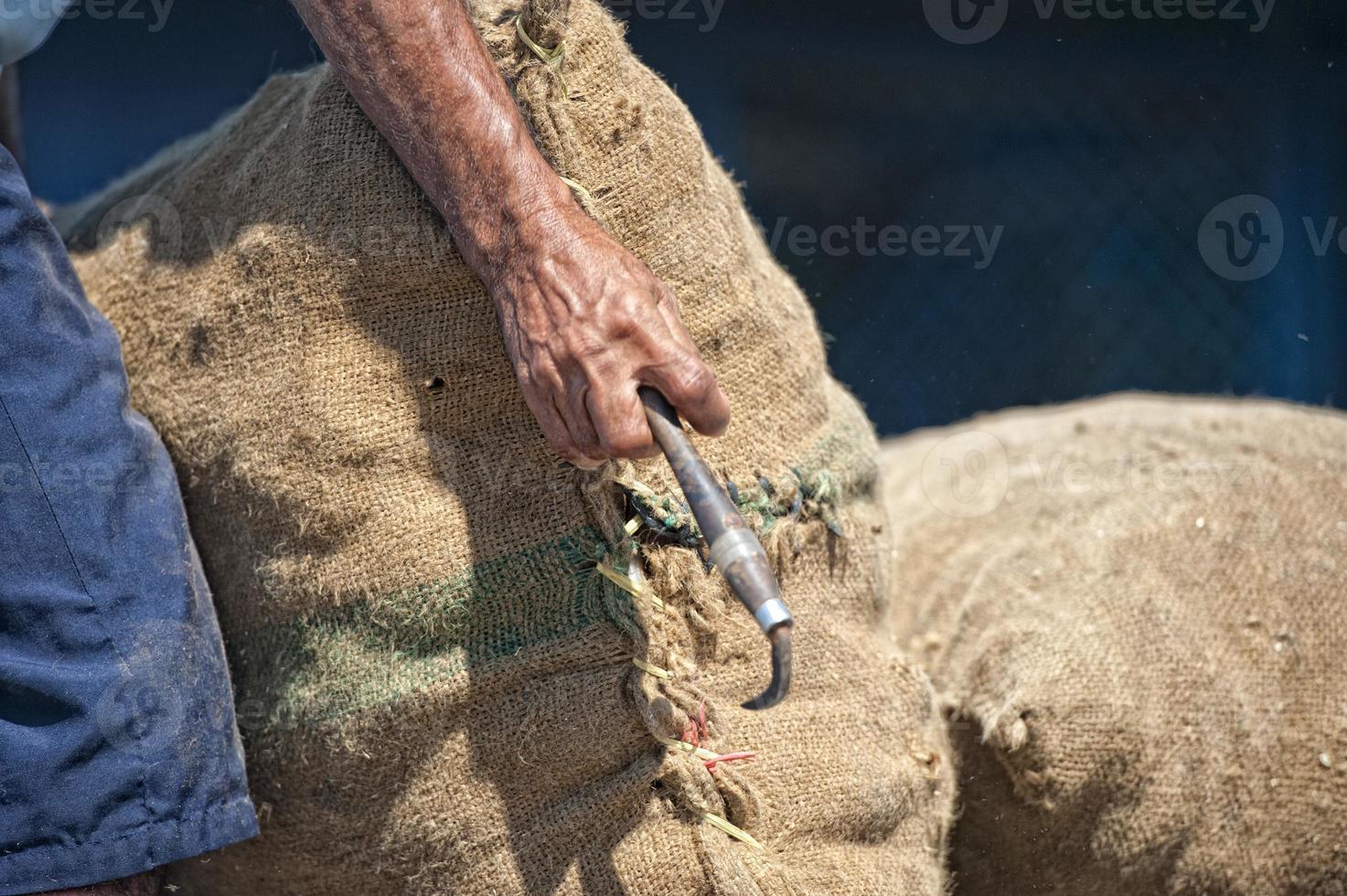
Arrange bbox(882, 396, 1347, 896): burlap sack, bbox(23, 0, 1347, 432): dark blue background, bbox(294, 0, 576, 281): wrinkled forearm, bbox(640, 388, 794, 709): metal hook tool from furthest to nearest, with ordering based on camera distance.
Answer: bbox(23, 0, 1347, 432): dark blue background → bbox(882, 396, 1347, 896): burlap sack → bbox(294, 0, 576, 281): wrinkled forearm → bbox(640, 388, 794, 709): metal hook tool

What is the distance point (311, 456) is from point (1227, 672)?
1293 millimetres

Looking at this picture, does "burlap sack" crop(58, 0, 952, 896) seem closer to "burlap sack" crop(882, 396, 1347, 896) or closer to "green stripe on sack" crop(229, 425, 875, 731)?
"green stripe on sack" crop(229, 425, 875, 731)

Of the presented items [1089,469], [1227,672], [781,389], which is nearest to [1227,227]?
[1089,469]

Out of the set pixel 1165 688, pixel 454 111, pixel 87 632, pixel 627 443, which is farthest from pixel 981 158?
pixel 87 632

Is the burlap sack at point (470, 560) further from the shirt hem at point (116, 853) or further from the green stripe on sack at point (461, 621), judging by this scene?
the shirt hem at point (116, 853)

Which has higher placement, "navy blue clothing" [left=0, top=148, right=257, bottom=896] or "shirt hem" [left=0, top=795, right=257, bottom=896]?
"navy blue clothing" [left=0, top=148, right=257, bottom=896]

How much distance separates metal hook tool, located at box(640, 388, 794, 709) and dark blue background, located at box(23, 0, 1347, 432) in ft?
12.0

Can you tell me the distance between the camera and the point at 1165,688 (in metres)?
1.73

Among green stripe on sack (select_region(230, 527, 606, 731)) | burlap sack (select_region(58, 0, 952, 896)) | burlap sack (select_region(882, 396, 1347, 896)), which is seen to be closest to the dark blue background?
burlap sack (select_region(882, 396, 1347, 896))

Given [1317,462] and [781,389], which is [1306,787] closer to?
[1317,462]

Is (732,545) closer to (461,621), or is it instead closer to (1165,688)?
(461,621)

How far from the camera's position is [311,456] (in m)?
1.41

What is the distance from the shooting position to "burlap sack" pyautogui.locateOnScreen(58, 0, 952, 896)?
137 centimetres

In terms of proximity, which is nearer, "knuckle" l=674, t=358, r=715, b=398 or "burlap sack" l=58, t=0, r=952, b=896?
"knuckle" l=674, t=358, r=715, b=398
